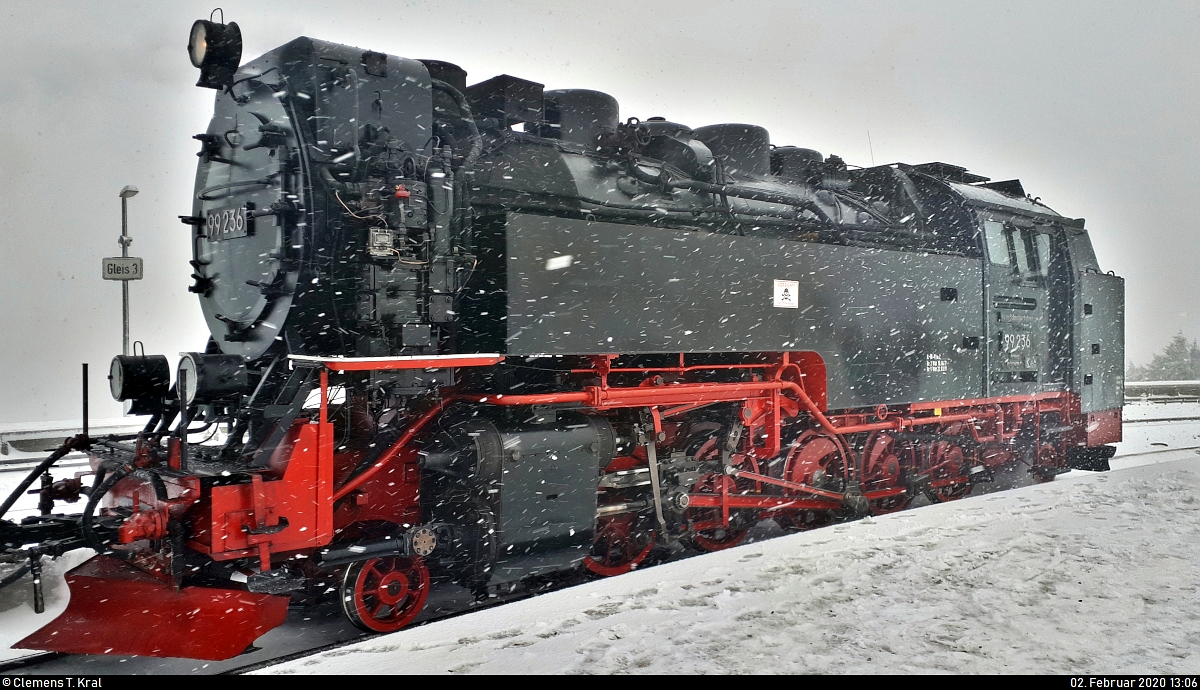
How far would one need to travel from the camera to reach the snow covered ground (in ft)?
10.9

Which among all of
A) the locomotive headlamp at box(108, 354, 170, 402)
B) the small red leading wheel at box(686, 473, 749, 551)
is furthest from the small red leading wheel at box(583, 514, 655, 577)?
the locomotive headlamp at box(108, 354, 170, 402)

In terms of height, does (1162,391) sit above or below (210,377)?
below

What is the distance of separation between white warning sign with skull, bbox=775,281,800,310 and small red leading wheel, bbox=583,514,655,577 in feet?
5.89

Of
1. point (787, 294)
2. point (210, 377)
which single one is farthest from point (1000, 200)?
point (210, 377)

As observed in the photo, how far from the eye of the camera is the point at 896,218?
805cm

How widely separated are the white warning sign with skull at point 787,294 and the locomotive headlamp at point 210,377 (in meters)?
3.46

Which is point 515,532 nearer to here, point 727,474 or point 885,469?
point 727,474

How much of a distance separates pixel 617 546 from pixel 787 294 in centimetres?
211

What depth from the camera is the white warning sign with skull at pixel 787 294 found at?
5.91 metres

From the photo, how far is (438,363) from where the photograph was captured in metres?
4.34

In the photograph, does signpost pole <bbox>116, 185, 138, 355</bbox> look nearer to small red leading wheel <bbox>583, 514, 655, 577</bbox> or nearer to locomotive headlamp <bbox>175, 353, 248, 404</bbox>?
locomotive headlamp <bbox>175, 353, 248, 404</bbox>

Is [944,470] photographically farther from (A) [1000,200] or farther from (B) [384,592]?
(B) [384,592]

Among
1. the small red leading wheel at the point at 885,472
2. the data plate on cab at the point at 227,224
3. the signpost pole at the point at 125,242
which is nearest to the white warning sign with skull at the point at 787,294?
the small red leading wheel at the point at 885,472

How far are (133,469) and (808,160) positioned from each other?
5.72 meters
